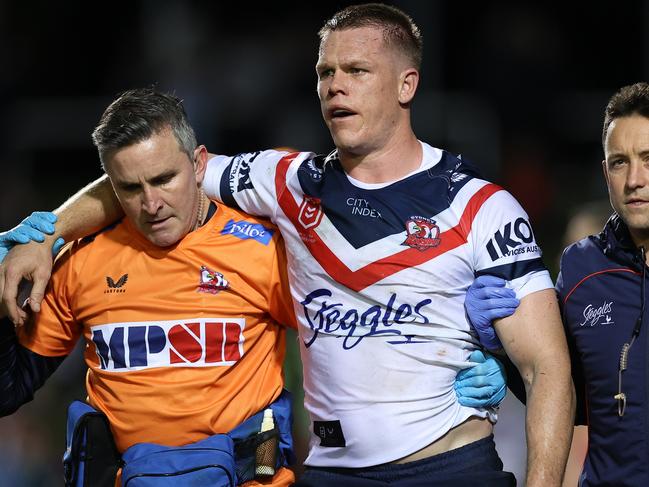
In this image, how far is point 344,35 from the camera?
12.7 feet

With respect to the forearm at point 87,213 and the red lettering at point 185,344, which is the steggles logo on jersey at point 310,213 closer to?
the red lettering at point 185,344

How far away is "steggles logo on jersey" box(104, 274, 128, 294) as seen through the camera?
3961 mm

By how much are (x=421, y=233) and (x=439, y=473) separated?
80 cm

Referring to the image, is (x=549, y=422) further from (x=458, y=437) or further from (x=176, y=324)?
(x=176, y=324)

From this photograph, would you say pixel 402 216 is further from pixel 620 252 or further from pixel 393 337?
pixel 620 252

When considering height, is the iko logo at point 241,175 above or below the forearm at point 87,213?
above

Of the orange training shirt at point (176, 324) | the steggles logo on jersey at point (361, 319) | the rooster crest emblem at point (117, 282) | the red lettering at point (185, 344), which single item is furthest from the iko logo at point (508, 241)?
the rooster crest emblem at point (117, 282)

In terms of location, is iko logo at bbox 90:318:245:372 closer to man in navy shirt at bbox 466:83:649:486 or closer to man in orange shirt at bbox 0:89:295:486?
man in orange shirt at bbox 0:89:295:486

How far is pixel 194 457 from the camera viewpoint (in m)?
3.72

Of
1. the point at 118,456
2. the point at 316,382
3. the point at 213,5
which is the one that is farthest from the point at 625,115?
the point at 213,5

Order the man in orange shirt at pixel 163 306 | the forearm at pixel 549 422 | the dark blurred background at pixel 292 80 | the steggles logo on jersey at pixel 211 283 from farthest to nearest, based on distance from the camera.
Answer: the dark blurred background at pixel 292 80 → the steggles logo on jersey at pixel 211 283 → the man in orange shirt at pixel 163 306 → the forearm at pixel 549 422

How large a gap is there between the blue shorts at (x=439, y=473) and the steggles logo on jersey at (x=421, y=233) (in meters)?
0.69

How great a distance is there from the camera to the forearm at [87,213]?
404 cm

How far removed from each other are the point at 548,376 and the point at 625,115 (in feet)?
3.09
